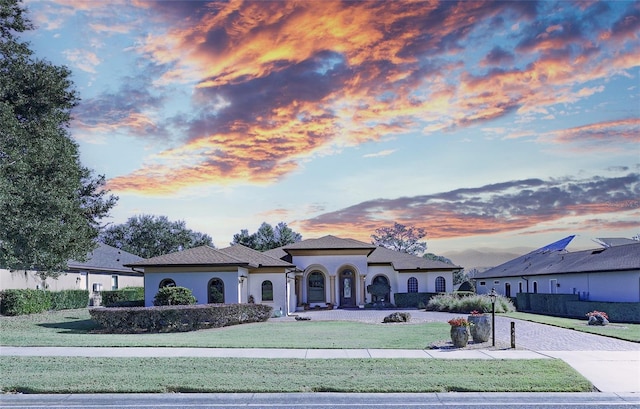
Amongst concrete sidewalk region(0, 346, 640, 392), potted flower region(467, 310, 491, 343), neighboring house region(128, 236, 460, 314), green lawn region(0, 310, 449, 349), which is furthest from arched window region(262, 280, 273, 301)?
concrete sidewalk region(0, 346, 640, 392)

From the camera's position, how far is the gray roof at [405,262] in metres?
49.4

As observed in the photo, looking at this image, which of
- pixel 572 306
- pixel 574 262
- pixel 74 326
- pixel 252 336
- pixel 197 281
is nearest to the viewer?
pixel 252 336

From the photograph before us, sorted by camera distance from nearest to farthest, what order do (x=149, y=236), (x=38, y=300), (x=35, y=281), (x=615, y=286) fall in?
(x=615, y=286) < (x=38, y=300) < (x=35, y=281) < (x=149, y=236)

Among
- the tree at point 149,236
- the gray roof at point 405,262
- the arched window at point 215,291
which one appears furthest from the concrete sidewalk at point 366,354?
the tree at point 149,236

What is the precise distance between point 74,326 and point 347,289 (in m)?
24.8

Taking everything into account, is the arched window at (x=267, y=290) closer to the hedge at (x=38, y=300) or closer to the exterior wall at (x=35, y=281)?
the exterior wall at (x=35, y=281)

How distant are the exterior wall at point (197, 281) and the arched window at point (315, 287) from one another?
1524 centimetres

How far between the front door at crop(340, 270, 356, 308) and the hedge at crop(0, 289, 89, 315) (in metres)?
19.5

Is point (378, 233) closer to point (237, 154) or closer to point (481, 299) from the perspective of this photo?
point (481, 299)

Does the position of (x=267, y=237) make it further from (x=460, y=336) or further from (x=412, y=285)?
(x=460, y=336)

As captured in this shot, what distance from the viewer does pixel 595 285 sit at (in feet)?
128

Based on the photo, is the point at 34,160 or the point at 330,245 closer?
the point at 34,160

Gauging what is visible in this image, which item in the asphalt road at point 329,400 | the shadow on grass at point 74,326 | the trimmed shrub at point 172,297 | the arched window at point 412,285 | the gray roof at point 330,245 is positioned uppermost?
the gray roof at point 330,245

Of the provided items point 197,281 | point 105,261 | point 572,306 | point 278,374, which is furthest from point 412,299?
point 278,374
